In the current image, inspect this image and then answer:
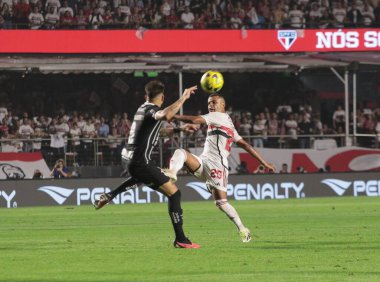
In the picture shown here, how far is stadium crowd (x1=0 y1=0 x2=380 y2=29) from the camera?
34378mm

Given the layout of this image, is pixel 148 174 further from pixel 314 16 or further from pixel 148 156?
pixel 314 16

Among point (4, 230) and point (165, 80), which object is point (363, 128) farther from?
point (4, 230)

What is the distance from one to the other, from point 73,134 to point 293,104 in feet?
40.6

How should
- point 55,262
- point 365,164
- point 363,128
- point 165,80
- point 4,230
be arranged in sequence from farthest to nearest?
point 165,80 < point 363,128 < point 365,164 < point 4,230 < point 55,262

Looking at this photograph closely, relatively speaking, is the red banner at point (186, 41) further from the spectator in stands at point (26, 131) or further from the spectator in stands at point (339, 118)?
the spectator in stands at point (339, 118)

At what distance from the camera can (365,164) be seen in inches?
1305

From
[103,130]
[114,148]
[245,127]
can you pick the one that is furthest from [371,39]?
[114,148]

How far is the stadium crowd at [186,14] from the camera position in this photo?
3438cm

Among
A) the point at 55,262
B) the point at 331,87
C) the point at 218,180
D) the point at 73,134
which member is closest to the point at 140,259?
the point at 55,262

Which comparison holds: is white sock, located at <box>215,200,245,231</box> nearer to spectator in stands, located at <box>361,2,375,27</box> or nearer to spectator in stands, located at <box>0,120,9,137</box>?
spectator in stands, located at <box>0,120,9,137</box>

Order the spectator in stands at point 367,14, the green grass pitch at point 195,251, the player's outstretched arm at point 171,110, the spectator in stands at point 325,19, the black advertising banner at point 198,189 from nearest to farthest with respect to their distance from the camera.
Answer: the green grass pitch at point 195,251, the player's outstretched arm at point 171,110, the black advertising banner at point 198,189, the spectator in stands at point 325,19, the spectator in stands at point 367,14

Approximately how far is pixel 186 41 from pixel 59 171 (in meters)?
7.18

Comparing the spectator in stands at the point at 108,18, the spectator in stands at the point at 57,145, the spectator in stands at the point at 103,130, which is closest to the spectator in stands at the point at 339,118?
the spectator in stands at the point at 103,130

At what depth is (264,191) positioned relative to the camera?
103ft
